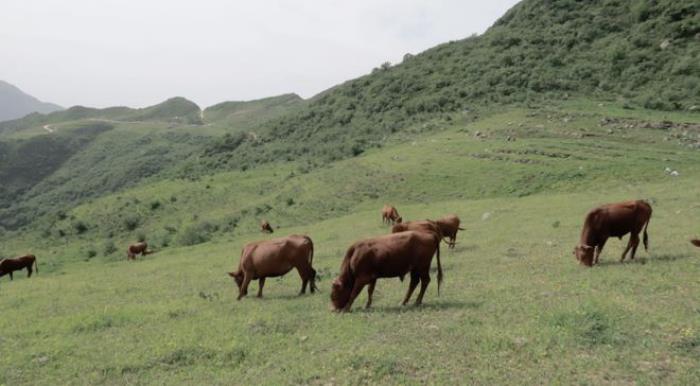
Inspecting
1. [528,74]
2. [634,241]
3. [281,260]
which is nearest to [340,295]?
[281,260]

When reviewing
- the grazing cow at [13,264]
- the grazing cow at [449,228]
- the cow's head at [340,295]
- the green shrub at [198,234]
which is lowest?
the green shrub at [198,234]

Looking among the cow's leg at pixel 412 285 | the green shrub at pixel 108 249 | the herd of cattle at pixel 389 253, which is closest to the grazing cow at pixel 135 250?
the green shrub at pixel 108 249

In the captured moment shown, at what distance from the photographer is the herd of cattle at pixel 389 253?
1177cm

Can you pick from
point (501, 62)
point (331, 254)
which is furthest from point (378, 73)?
point (331, 254)

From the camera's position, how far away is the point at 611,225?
1487cm

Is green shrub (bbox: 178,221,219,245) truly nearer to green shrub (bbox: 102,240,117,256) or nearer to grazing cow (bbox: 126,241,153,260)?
grazing cow (bbox: 126,241,153,260)

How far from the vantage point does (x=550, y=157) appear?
1550 inches

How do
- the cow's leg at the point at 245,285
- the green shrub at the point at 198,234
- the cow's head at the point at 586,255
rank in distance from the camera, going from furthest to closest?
the green shrub at the point at 198,234 → the cow's leg at the point at 245,285 → the cow's head at the point at 586,255

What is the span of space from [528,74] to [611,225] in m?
55.2

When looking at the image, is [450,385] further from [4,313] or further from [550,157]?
[550,157]

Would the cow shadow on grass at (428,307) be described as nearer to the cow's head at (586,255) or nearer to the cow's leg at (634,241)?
the cow's head at (586,255)

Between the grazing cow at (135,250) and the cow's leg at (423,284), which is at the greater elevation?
the cow's leg at (423,284)

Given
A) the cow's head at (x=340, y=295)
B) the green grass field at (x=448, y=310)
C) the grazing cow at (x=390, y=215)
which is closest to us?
the green grass field at (x=448, y=310)

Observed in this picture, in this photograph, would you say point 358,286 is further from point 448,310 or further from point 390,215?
point 390,215
